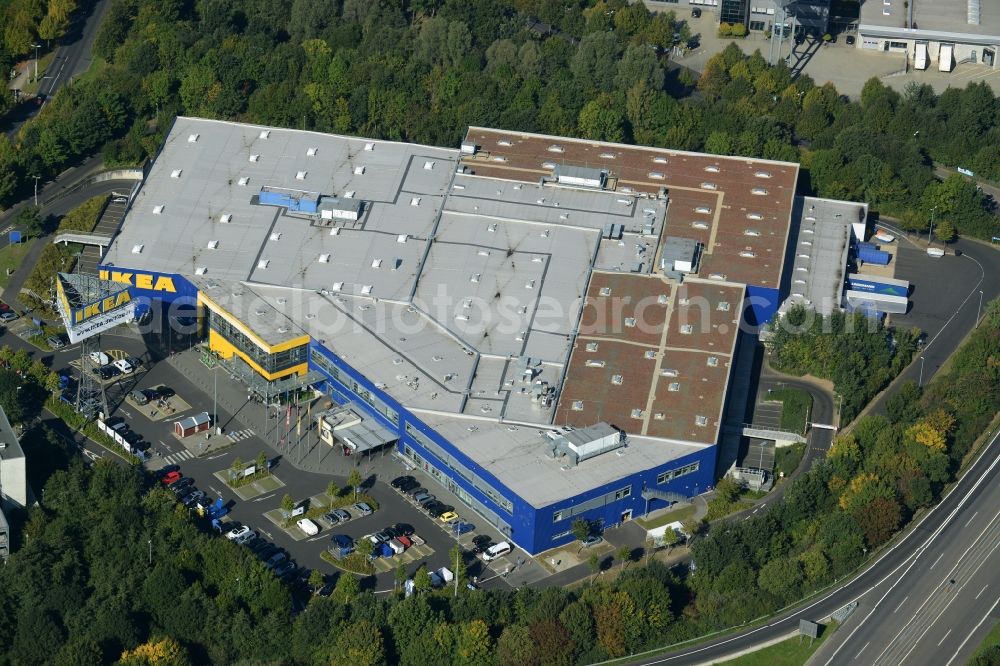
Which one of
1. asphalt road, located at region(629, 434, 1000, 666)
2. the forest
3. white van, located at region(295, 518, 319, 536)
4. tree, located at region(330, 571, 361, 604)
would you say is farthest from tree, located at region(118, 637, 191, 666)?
asphalt road, located at region(629, 434, 1000, 666)

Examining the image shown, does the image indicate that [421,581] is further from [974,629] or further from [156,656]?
[974,629]

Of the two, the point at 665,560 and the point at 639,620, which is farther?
the point at 665,560

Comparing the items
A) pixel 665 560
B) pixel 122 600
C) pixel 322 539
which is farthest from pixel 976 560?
pixel 122 600

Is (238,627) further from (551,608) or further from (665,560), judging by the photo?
(665,560)

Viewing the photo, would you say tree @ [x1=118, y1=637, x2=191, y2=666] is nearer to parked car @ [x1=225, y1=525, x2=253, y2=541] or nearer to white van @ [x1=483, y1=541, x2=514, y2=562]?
parked car @ [x1=225, y1=525, x2=253, y2=541]

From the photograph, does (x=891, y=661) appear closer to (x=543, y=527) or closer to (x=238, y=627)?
(x=543, y=527)
